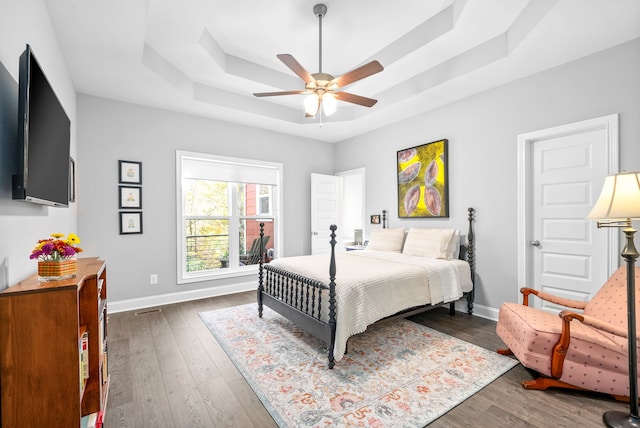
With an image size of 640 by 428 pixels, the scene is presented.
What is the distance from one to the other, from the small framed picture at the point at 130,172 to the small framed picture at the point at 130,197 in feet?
0.30

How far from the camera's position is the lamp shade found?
172 centimetres

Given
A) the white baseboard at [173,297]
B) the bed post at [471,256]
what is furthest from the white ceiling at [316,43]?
the white baseboard at [173,297]

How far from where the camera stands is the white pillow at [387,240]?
4.24m

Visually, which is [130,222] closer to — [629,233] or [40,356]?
[40,356]

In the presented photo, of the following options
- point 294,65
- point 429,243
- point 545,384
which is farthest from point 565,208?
point 294,65

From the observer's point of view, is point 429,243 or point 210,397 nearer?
point 210,397

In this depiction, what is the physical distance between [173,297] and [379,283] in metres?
3.07

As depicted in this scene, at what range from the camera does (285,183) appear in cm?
534

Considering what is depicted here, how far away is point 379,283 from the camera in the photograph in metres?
2.70

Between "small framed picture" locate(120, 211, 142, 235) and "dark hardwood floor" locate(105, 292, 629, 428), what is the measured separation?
1.42 metres

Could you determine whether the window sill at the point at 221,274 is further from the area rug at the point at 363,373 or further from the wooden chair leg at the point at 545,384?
the wooden chair leg at the point at 545,384

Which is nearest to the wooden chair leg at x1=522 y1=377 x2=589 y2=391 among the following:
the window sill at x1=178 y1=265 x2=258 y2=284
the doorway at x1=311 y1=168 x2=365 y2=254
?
the doorway at x1=311 y1=168 x2=365 y2=254

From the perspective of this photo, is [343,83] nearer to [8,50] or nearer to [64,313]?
[8,50]

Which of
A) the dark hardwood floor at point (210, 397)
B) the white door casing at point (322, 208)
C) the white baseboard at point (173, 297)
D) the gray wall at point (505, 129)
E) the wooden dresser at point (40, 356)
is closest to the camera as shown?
the wooden dresser at point (40, 356)
